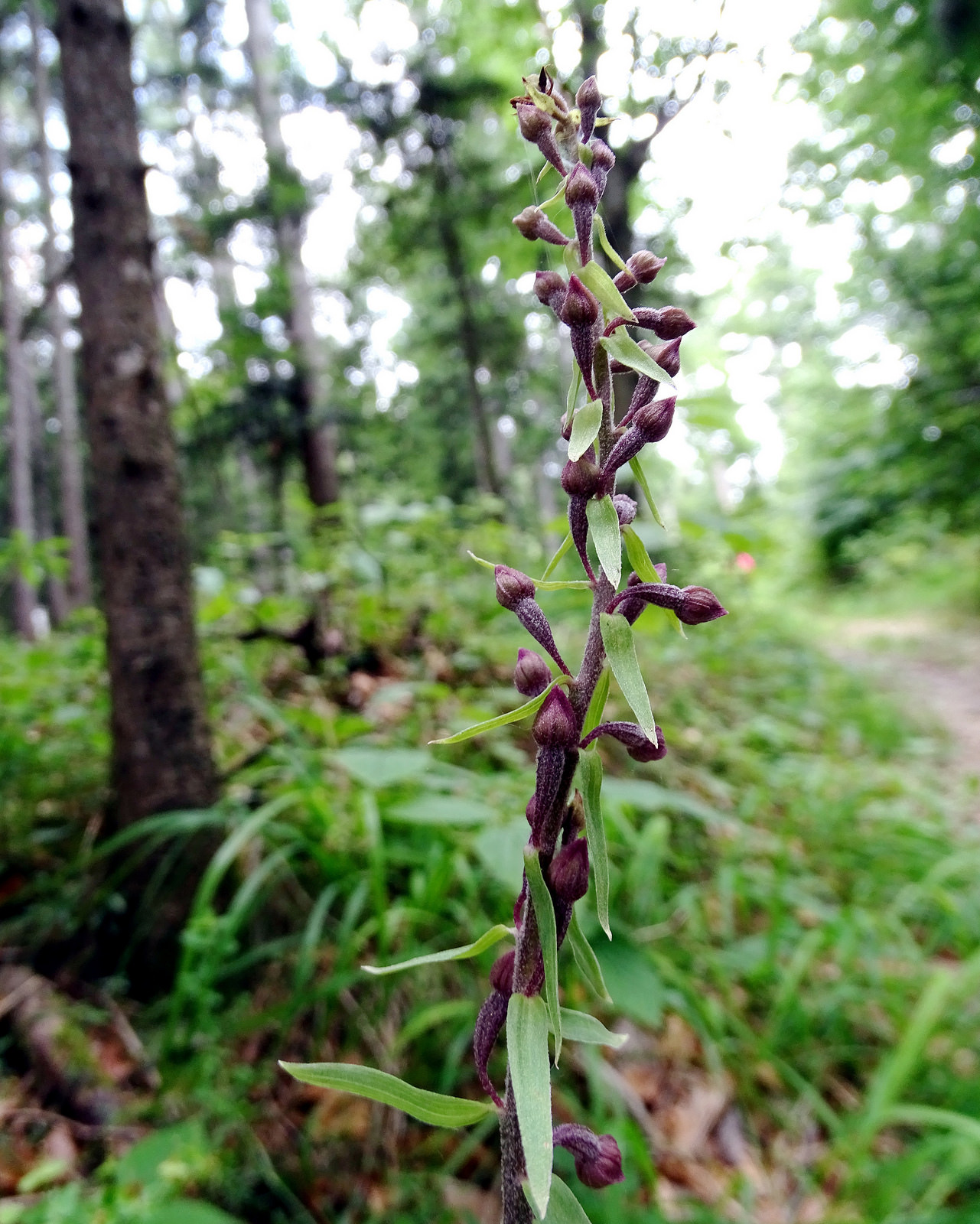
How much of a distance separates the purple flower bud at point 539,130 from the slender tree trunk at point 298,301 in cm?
684

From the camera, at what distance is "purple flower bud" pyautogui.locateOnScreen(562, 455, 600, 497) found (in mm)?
615

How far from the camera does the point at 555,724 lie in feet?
1.89

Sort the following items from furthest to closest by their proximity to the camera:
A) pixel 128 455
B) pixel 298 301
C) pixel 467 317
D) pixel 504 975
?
1. pixel 298 301
2. pixel 467 317
3. pixel 128 455
4. pixel 504 975

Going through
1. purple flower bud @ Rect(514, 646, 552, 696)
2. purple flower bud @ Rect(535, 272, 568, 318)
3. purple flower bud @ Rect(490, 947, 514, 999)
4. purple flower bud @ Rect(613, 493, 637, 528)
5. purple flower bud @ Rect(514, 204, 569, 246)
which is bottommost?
purple flower bud @ Rect(490, 947, 514, 999)

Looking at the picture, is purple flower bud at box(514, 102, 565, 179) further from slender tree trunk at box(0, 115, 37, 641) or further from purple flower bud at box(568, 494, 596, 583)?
slender tree trunk at box(0, 115, 37, 641)

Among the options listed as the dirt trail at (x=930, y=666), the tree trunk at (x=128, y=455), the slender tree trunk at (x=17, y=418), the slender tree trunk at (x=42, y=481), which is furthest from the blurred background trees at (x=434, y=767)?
the slender tree trunk at (x=42, y=481)

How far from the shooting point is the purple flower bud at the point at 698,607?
0.65 meters

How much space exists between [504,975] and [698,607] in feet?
1.24

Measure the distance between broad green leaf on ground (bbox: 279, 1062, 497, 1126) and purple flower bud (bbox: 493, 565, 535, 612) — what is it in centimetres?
35

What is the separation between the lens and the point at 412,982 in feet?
7.07

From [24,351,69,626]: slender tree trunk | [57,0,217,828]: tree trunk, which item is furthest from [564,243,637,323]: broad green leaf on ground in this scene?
[24,351,69,626]: slender tree trunk

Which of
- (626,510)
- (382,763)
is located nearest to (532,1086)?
(626,510)

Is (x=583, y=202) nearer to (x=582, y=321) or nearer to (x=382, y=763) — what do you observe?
(x=582, y=321)

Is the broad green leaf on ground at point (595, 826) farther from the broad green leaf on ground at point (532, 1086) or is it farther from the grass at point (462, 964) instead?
the grass at point (462, 964)
